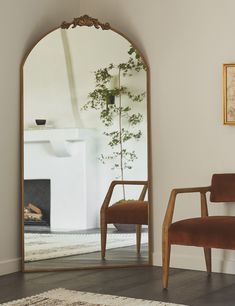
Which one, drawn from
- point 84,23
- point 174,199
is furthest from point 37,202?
point 84,23

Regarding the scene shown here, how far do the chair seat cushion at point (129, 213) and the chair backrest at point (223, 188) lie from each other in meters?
0.64

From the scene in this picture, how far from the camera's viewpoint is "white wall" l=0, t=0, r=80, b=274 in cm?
446

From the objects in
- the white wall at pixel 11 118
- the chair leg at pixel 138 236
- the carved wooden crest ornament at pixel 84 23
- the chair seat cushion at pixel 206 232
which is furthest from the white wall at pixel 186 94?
the white wall at pixel 11 118

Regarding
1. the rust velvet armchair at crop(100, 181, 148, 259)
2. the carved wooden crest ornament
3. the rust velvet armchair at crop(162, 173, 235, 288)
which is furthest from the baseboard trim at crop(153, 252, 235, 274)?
the carved wooden crest ornament

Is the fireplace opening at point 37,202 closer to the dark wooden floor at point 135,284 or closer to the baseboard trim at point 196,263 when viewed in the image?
the dark wooden floor at point 135,284

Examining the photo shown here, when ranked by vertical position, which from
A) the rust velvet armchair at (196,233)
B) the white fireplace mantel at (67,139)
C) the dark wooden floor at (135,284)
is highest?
the white fireplace mantel at (67,139)

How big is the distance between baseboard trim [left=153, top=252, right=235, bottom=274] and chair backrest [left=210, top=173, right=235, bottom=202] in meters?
0.47

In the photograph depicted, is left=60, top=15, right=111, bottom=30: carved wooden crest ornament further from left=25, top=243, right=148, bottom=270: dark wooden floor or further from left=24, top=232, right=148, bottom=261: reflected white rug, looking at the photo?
left=25, top=243, right=148, bottom=270: dark wooden floor

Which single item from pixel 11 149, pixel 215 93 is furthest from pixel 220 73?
pixel 11 149

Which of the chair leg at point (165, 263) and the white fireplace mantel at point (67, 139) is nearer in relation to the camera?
the chair leg at point (165, 263)

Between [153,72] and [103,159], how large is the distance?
763mm

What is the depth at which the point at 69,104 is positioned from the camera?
469 cm

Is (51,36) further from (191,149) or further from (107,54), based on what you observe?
(191,149)

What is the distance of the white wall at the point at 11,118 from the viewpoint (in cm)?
446
